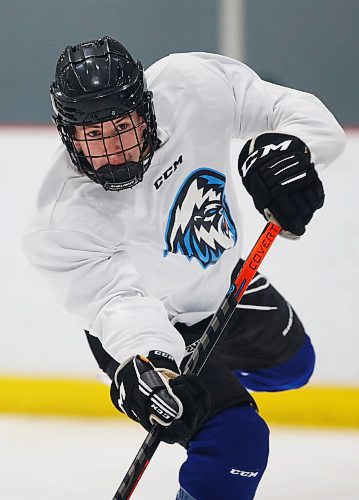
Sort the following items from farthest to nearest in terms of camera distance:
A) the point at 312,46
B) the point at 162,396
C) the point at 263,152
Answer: the point at 312,46, the point at 263,152, the point at 162,396

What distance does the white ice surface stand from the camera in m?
2.76

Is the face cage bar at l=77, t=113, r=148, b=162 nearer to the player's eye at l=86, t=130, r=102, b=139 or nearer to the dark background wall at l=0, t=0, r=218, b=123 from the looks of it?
the player's eye at l=86, t=130, r=102, b=139

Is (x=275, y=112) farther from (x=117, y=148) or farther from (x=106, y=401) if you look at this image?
(x=106, y=401)

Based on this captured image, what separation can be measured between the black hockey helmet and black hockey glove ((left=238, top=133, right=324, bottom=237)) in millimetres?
201

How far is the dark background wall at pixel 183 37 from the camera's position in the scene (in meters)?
3.47

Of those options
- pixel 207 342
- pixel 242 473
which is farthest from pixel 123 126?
Answer: pixel 242 473

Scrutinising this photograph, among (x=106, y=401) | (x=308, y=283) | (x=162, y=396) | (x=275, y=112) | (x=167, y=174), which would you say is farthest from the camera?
(x=106, y=401)

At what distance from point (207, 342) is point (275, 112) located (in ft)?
1.78

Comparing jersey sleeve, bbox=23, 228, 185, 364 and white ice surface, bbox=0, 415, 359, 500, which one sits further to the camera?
white ice surface, bbox=0, 415, 359, 500

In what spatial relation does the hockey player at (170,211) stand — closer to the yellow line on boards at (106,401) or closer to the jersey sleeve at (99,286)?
the jersey sleeve at (99,286)

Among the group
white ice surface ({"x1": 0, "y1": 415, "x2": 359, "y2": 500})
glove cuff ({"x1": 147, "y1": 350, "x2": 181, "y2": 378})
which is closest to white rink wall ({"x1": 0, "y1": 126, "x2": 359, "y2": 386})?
white ice surface ({"x1": 0, "y1": 415, "x2": 359, "y2": 500})

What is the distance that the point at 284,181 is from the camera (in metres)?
1.91

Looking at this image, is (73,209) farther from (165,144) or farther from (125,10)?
(125,10)

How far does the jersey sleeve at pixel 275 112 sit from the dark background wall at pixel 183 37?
124 centimetres
